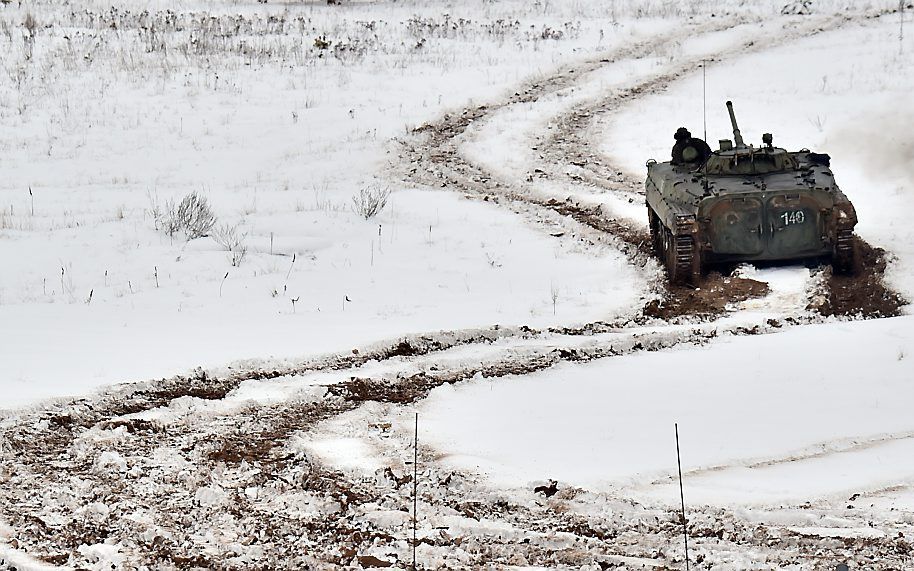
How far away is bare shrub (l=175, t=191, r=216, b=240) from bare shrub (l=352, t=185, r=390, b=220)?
6.76ft

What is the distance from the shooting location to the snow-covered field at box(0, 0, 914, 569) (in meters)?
7.80

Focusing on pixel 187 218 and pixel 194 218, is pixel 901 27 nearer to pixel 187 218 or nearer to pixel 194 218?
pixel 194 218

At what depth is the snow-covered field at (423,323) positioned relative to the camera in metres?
7.80

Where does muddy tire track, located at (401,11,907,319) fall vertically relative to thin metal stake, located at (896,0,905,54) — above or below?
below

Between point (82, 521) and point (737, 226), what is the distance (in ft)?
29.3

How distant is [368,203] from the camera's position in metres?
17.5

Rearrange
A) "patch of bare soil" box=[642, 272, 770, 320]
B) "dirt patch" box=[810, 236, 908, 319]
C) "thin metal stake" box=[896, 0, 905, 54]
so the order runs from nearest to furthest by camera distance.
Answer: "dirt patch" box=[810, 236, 908, 319]
"patch of bare soil" box=[642, 272, 770, 320]
"thin metal stake" box=[896, 0, 905, 54]

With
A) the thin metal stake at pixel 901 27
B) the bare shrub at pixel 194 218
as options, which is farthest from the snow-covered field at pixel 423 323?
the bare shrub at pixel 194 218

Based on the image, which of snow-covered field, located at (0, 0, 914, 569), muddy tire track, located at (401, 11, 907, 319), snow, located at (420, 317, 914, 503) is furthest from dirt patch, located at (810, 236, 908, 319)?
snow, located at (420, 317, 914, 503)

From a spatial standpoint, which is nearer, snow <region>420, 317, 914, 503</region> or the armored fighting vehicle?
snow <region>420, 317, 914, 503</region>

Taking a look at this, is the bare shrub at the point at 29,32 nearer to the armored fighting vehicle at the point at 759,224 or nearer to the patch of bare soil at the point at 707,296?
the armored fighting vehicle at the point at 759,224

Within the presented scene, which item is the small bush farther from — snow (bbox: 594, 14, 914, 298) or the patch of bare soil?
snow (bbox: 594, 14, 914, 298)

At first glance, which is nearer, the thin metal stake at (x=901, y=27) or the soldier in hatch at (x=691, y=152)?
the soldier in hatch at (x=691, y=152)

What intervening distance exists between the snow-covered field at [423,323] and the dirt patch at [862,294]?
0.62ft
